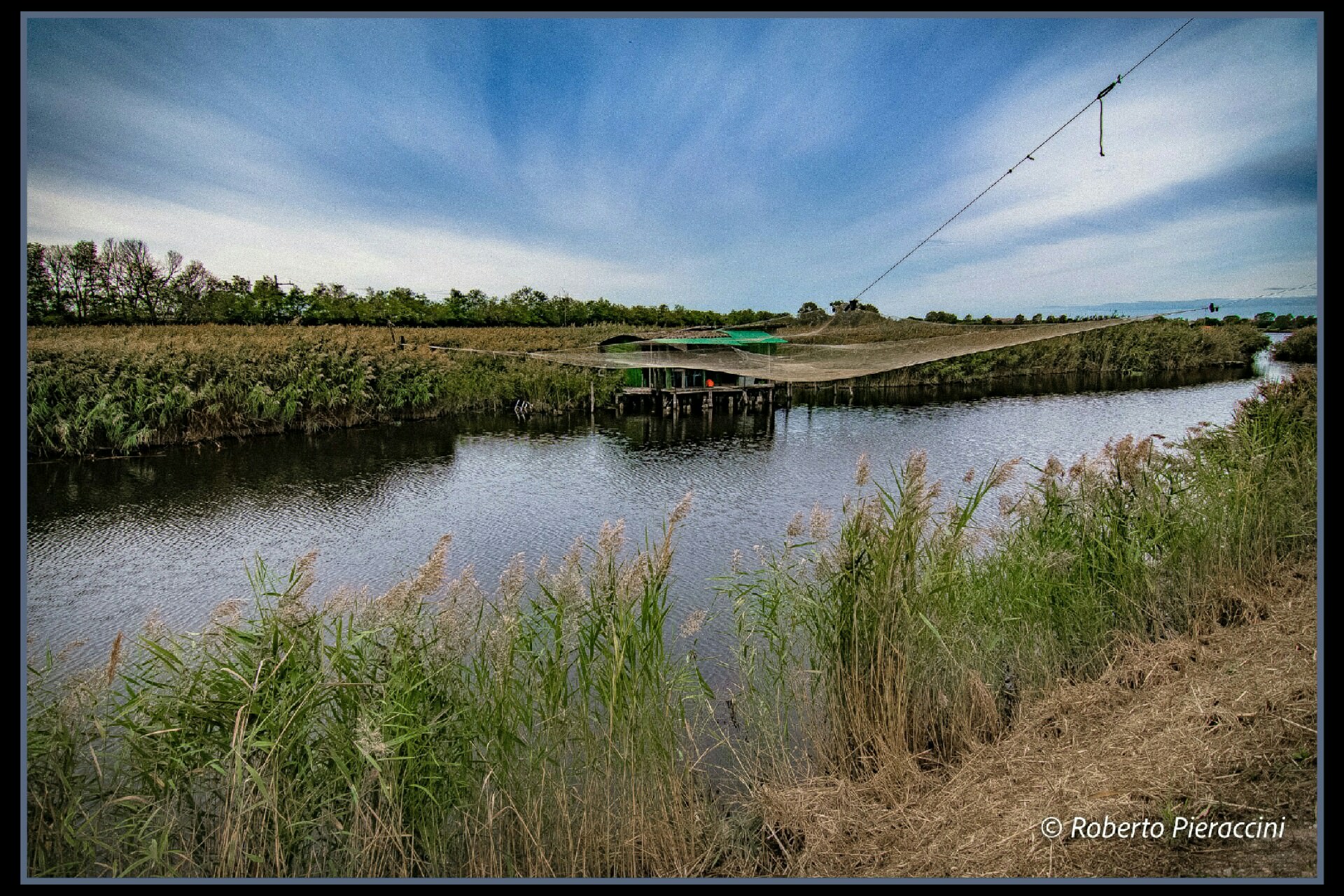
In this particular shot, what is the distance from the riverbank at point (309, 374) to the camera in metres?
10.1

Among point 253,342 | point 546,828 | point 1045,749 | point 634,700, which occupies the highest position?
point 253,342

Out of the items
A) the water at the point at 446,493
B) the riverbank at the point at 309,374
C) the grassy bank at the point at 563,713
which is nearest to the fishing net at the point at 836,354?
the riverbank at the point at 309,374

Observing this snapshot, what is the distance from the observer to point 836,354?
28.3 feet

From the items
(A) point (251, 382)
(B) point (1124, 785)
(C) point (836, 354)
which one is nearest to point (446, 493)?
(C) point (836, 354)

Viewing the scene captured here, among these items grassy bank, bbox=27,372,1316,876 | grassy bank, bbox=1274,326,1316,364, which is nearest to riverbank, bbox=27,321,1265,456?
grassy bank, bbox=1274,326,1316,364

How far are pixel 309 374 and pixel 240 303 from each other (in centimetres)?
473

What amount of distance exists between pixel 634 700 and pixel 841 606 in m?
1.02

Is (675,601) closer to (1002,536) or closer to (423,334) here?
(1002,536)

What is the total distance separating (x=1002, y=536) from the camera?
13.1ft

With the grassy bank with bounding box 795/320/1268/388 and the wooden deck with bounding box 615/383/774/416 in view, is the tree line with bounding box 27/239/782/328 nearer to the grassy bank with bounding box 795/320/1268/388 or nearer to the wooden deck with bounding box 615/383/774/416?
the wooden deck with bounding box 615/383/774/416

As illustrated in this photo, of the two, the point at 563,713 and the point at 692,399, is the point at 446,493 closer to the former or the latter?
the point at 563,713

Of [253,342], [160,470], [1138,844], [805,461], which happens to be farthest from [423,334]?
[1138,844]

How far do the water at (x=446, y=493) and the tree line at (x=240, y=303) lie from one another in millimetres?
2437

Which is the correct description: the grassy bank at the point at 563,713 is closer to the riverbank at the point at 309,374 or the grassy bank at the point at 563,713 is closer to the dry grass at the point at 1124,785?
the dry grass at the point at 1124,785
